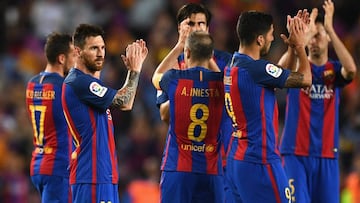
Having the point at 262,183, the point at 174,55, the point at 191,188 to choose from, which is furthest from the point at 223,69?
the point at 262,183

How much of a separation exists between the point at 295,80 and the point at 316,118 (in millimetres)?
1689

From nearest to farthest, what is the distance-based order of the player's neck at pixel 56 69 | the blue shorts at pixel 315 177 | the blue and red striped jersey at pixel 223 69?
the blue and red striped jersey at pixel 223 69, the blue shorts at pixel 315 177, the player's neck at pixel 56 69

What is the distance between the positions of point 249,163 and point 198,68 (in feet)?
3.73

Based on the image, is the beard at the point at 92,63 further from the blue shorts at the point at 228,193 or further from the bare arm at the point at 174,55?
the blue shorts at the point at 228,193

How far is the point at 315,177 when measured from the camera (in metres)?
12.9

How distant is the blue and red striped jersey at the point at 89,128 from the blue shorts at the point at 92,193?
5 centimetres

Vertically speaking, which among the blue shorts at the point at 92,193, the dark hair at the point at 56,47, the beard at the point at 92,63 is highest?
the dark hair at the point at 56,47

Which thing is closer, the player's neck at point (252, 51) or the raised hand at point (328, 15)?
the player's neck at point (252, 51)

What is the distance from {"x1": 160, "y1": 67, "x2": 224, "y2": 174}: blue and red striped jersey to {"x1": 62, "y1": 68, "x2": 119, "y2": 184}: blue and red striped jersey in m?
0.70

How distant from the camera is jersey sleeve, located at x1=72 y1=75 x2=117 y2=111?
11.3m

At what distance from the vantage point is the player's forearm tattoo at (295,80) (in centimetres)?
1137

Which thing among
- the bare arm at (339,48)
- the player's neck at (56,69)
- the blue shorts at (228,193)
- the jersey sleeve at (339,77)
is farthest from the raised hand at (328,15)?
the player's neck at (56,69)

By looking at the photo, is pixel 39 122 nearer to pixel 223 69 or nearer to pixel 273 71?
pixel 223 69

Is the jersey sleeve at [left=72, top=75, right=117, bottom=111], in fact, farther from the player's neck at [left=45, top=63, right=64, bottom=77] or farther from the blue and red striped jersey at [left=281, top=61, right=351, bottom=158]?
the blue and red striped jersey at [left=281, top=61, right=351, bottom=158]
